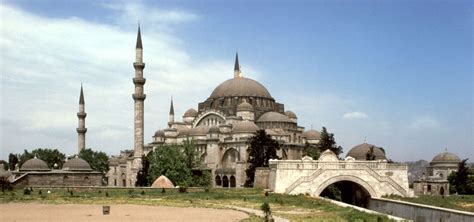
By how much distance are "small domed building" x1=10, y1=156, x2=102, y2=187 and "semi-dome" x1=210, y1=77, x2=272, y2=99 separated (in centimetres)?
1980

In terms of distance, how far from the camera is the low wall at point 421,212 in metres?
21.3

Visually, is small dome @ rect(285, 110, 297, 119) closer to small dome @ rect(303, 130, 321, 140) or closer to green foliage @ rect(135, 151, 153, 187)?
small dome @ rect(303, 130, 321, 140)

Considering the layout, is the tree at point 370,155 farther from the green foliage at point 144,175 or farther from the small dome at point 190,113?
the small dome at point 190,113

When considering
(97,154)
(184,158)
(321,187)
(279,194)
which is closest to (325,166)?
(321,187)

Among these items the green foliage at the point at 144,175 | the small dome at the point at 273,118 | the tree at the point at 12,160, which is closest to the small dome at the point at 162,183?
the green foliage at the point at 144,175

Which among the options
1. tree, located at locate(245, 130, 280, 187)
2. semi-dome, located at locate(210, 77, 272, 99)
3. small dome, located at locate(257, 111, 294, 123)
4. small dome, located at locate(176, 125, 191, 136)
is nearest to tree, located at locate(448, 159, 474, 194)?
tree, located at locate(245, 130, 280, 187)

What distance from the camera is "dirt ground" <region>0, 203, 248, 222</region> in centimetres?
2227

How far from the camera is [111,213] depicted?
2459 centimetres

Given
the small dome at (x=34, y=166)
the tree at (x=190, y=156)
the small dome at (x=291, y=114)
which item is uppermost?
the small dome at (x=291, y=114)

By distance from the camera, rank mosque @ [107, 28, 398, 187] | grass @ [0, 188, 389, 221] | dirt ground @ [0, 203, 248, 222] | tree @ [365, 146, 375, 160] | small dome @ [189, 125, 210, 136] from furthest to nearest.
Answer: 1. small dome @ [189, 125, 210, 136]
2. mosque @ [107, 28, 398, 187]
3. tree @ [365, 146, 375, 160]
4. grass @ [0, 188, 389, 221]
5. dirt ground @ [0, 203, 248, 222]

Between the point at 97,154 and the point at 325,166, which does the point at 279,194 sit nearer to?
the point at 325,166

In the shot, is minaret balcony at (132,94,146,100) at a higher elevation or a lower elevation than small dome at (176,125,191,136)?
higher

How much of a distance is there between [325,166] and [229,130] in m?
25.4

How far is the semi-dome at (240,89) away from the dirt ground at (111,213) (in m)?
41.4
